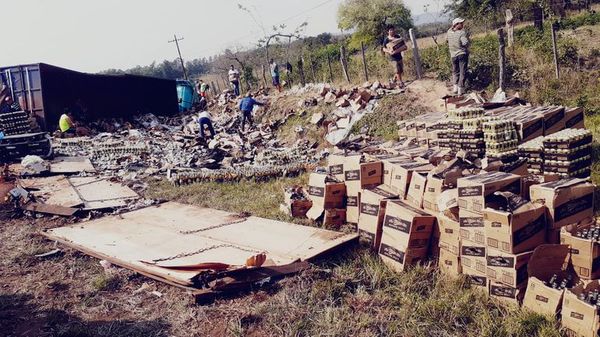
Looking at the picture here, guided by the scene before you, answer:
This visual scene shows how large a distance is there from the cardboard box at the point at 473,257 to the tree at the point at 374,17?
31968 mm

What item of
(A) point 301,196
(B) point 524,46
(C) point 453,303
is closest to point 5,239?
(A) point 301,196

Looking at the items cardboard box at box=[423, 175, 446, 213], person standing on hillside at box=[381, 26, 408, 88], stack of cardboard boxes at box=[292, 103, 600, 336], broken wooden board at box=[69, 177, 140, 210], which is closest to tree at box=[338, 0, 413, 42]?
person standing on hillside at box=[381, 26, 408, 88]

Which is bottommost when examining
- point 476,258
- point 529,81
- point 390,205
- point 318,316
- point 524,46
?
point 318,316

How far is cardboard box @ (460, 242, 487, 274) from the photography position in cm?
362

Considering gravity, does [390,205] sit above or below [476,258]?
above

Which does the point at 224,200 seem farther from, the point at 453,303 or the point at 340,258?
the point at 453,303

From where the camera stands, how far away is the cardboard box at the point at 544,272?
317 centimetres

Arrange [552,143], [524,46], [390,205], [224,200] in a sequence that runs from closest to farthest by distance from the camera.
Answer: [390,205]
[552,143]
[224,200]
[524,46]

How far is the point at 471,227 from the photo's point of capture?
12.1 ft

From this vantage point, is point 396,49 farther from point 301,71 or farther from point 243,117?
point 301,71

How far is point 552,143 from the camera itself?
17.0ft

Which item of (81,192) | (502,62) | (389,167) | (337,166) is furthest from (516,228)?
(502,62)

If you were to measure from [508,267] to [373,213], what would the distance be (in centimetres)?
161

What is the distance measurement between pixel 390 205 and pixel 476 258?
38.1 inches
